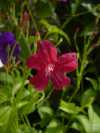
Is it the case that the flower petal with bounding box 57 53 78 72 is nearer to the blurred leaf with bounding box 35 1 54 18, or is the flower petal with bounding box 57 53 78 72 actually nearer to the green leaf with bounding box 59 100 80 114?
the green leaf with bounding box 59 100 80 114

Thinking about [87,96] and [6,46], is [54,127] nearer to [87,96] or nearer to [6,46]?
[87,96]

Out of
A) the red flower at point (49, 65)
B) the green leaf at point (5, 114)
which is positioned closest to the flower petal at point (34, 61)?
the red flower at point (49, 65)

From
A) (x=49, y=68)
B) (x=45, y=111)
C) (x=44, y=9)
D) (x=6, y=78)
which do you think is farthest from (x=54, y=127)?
(x=44, y=9)

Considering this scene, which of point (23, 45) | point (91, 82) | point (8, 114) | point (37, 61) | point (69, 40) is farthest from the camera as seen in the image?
point (69, 40)

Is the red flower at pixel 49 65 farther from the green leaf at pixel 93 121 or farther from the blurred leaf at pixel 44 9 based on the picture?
the blurred leaf at pixel 44 9

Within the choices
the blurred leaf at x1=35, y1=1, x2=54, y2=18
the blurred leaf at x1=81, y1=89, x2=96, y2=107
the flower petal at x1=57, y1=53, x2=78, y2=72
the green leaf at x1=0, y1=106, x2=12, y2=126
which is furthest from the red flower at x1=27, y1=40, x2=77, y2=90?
the blurred leaf at x1=35, y1=1, x2=54, y2=18

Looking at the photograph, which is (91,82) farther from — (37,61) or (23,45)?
(37,61)

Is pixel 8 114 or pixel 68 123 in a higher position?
pixel 8 114

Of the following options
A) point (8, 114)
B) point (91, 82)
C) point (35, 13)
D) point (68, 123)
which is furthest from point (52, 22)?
point (8, 114)
